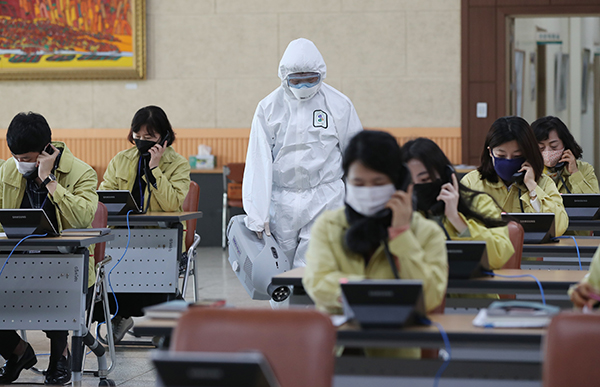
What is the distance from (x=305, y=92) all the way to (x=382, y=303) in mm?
2399

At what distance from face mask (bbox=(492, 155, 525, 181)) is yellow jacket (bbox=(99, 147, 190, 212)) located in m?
2.12

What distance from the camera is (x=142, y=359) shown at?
412 cm

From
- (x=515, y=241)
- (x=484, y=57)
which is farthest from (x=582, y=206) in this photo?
(x=484, y=57)

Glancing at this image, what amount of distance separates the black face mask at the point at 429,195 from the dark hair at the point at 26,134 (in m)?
1.95

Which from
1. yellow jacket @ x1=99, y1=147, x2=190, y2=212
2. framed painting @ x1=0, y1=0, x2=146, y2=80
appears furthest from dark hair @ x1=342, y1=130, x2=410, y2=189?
framed painting @ x1=0, y1=0, x2=146, y2=80

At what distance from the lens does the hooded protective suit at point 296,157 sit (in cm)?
397

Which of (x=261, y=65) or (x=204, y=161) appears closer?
(x=204, y=161)

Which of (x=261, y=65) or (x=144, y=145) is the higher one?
(x=261, y=65)

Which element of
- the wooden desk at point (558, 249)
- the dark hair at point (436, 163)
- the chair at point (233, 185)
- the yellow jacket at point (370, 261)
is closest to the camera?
the yellow jacket at point (370, 261)

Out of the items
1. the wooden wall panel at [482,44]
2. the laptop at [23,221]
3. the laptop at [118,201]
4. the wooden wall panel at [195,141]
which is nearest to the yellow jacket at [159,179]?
the laptop at [118,201]

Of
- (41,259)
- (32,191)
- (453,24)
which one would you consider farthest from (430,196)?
(453,24)

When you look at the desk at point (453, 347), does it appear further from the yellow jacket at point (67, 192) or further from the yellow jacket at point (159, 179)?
the yellow jacket at point (159, 179)

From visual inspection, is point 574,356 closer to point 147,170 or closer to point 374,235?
point 374,235

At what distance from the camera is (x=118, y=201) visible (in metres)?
4.44
